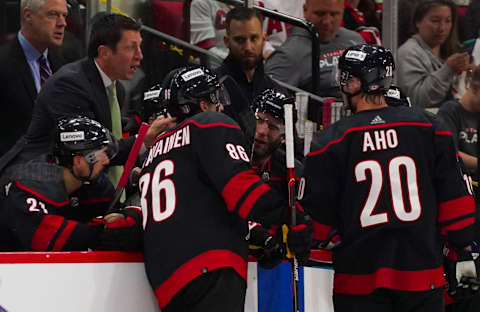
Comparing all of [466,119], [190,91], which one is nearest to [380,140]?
[190,91]

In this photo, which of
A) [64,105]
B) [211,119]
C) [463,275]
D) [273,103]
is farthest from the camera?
[273,103]

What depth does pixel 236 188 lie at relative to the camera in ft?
10.2

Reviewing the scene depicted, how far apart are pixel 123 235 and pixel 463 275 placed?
5.04 feet

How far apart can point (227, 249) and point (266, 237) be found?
31cm

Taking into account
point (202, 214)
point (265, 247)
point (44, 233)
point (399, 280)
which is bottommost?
point (399, 280)

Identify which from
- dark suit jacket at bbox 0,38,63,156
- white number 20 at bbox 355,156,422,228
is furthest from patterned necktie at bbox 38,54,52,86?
white number 20 at bbox 355,156,422,228

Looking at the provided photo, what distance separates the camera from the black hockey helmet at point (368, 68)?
3.55 metres

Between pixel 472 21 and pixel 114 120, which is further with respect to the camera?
pixel 472 21

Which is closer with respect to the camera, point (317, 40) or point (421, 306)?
point (421, 306)

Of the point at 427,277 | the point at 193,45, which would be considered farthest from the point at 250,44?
the point at 427,277

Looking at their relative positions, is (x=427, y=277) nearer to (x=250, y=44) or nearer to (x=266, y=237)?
(x=266, y=237)

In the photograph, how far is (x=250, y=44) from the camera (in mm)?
5094

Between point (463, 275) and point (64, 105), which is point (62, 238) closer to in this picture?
point (64, 105)

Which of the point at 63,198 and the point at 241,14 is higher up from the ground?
the point at 241,14
